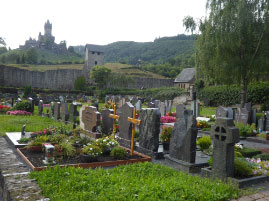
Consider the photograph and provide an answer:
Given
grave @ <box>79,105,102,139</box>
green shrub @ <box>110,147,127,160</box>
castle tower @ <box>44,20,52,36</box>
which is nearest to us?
green shrub @ <box>110,147,127,160</box>

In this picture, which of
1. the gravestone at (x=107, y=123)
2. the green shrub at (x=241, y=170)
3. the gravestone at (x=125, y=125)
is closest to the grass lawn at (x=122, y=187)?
the green shrub at (x=241, y=170)

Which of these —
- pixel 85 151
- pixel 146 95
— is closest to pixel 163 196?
pixel 85 151

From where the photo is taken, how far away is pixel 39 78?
149 feet

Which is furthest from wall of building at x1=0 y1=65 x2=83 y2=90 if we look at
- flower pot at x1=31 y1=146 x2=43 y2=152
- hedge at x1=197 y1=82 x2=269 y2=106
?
flower pot at x1=31 y1=146 x2=43 y2=152

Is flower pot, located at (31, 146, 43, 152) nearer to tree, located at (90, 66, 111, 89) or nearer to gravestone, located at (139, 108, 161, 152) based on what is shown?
gravestone, located at (139, 108, 161, 152)

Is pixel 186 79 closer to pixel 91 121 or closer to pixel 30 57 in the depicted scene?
pixel 91 121

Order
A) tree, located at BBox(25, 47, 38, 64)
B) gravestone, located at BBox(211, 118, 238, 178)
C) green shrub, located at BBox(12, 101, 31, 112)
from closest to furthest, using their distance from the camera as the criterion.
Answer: gravestone, located at BBox(211, 118, 238, 178) → green shrub, located at BBox(12, 101, 31, 112) → tree, located at BBox(25, 47, 38, 64)

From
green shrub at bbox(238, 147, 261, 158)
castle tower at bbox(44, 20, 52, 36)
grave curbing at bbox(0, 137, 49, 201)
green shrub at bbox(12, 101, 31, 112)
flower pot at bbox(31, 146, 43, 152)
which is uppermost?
castle tower at bbox(44, 20, 52, 36)

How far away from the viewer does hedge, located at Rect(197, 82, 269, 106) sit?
23105 mm

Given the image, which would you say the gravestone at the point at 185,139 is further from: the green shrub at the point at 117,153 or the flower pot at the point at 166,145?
the flower pot at the point at 166,145

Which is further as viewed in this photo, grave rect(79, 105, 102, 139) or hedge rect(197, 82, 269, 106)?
hedge rect(197, 82, 269, 106)

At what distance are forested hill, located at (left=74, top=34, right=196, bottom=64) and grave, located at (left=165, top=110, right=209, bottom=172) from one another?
330 feet

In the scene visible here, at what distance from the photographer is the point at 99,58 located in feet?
213

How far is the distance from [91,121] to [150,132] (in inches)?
123
